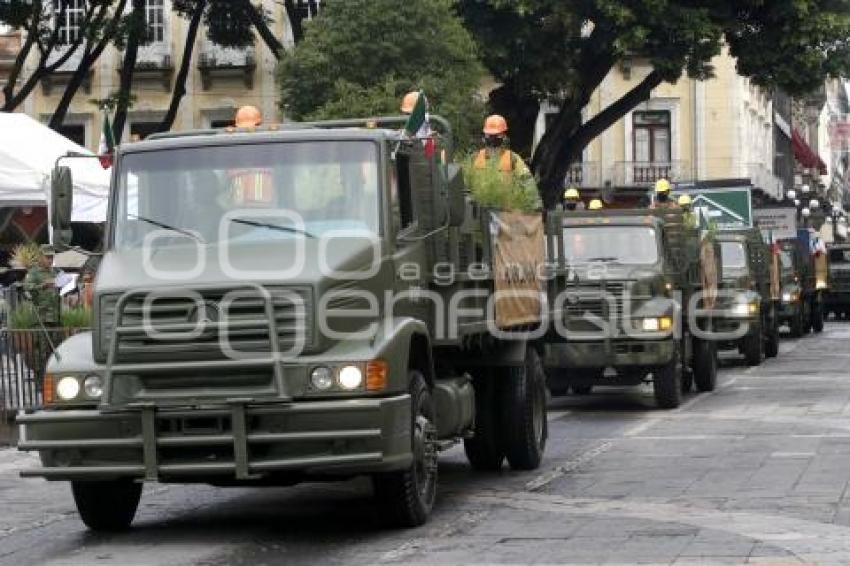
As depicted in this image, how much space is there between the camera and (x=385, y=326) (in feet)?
35.3

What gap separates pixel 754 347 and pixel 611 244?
29.5ft

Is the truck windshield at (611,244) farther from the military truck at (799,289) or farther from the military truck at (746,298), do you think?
the military truck at (799,289)

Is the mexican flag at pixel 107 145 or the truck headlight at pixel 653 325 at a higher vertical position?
the mexican flag at pixel 107 145

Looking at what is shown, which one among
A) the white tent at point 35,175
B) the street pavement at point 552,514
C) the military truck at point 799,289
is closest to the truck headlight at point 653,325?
the street pavement at point 552,514

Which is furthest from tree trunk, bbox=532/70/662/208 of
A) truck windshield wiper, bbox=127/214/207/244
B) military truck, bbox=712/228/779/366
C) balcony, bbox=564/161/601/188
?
truck windshield wiper, bbox=127/214/207/244

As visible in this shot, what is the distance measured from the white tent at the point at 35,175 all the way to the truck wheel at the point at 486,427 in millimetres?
5946

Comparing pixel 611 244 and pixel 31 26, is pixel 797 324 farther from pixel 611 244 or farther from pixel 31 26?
pixel 611 244

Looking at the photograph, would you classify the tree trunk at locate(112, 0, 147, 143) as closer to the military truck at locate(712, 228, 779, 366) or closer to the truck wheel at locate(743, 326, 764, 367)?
the military truck at locate(712, 228, 779, 366)

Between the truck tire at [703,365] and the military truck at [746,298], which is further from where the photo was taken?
the military truck at [746,298]

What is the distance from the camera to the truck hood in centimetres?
1046

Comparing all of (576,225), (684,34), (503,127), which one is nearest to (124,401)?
(503,127)

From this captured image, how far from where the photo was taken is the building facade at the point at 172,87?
52781 millimetres

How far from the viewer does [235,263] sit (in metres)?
10.6

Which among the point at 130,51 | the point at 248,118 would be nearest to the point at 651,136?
the point at 130,51
